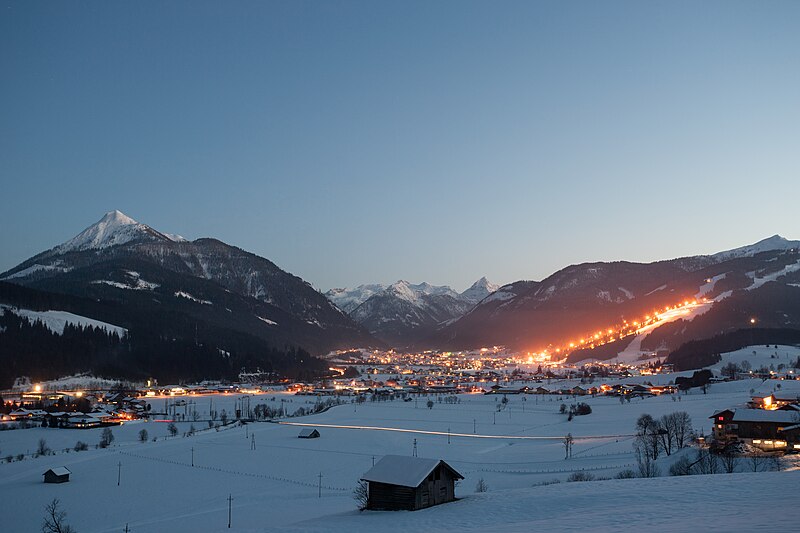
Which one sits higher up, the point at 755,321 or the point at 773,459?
the point at 755,321

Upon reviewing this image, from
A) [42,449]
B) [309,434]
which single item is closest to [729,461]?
[309,434]

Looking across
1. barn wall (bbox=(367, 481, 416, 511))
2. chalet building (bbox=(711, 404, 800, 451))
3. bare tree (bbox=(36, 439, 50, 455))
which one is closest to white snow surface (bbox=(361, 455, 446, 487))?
barn wall (bbox=(367, 481, 416, 511))

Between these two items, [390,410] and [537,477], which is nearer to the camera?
[537,477]

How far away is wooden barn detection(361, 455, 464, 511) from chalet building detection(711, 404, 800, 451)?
26332 millimetres

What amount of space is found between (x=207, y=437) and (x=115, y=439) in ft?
35.9

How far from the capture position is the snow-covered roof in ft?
149

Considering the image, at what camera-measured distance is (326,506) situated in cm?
3409

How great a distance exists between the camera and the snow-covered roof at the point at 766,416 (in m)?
45.4

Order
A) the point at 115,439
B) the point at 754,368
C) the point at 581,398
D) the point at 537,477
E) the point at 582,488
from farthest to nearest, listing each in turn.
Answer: the point at 754,368 → the point at 581,398 → the point at 115,439 → the point at 537,477 → the point at 582,488

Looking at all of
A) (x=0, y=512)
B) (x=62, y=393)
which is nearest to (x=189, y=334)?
(x=62, y=393)

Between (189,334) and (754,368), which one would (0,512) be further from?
(189,334)

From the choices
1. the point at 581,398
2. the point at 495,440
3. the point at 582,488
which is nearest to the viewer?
the point at 582,488

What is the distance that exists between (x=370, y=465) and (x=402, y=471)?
24371 millimetres

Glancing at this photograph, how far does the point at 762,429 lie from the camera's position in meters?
46.1
